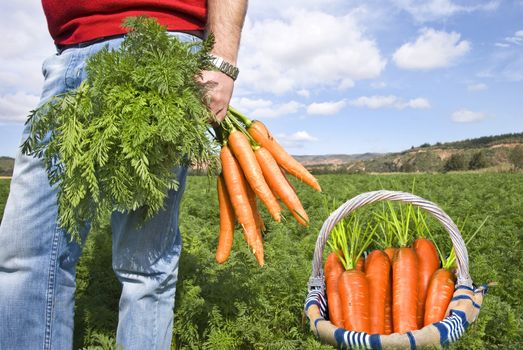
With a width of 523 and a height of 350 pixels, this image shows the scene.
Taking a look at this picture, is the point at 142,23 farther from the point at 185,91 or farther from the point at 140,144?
the point at 140,144

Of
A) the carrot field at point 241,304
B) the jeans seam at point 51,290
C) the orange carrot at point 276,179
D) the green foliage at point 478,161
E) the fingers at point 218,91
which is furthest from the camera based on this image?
the green foliage at point 478,161

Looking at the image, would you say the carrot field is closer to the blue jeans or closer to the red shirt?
the blue jeans

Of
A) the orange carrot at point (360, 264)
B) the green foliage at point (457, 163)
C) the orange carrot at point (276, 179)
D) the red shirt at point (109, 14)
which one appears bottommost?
the orange carrot at point (360, 264)

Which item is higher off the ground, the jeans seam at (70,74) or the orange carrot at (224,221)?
the jeans seam at (70,74)

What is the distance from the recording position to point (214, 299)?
122 inches

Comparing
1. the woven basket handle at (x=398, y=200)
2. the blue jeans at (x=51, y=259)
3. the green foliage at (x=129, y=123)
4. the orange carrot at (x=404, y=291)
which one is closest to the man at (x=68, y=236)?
the blue jeans at (x=51, y=259)

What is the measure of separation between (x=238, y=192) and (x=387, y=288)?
1417 millimetres

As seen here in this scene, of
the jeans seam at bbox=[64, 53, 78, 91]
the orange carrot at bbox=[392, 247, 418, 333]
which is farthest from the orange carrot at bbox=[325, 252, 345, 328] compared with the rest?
the jeans seam at bbox=[64, 53, 78, 91]

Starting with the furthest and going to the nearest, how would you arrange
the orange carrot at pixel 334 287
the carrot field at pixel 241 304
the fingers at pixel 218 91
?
the orange carrot at pixel 334 287, the carrot field at pixel 241 304, the fingers at pixel 218 91

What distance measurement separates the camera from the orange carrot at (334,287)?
9.84ft

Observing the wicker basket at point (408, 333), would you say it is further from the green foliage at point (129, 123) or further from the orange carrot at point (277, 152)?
the green foliage at point (129, 123)

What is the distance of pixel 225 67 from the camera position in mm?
1970

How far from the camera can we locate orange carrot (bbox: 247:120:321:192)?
8.00 feet

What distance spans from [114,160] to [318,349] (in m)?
1.58
